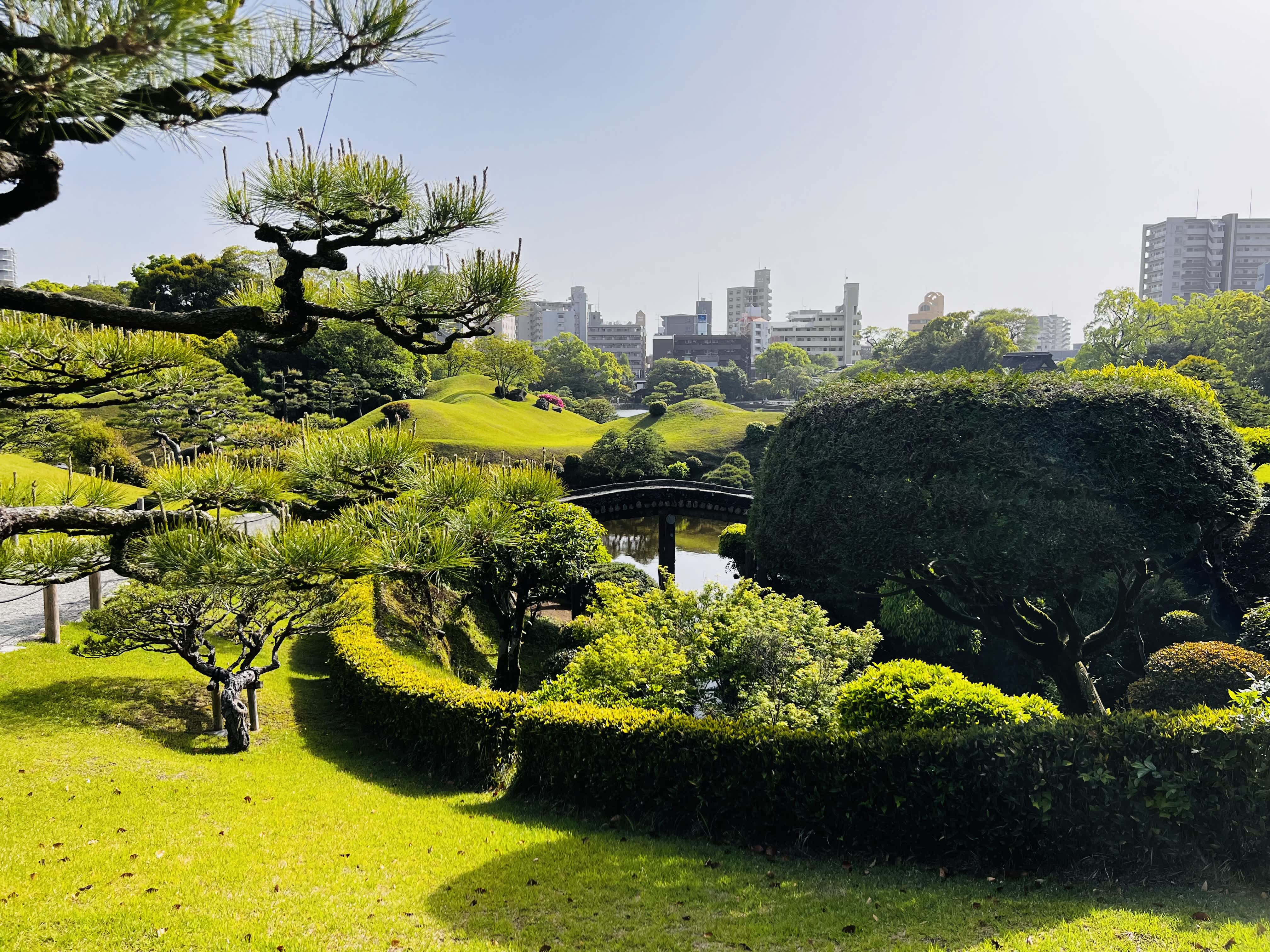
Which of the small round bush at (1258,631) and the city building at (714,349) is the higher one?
the city building at (714,349)

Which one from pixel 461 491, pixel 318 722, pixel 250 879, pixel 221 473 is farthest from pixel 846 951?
pixel 318 722

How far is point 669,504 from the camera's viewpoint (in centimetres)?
3019

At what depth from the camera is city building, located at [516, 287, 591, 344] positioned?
150 meters

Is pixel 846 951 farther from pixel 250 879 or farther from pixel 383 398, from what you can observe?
pixel 383 398

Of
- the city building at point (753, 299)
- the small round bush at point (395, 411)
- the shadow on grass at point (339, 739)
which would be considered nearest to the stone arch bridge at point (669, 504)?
the small round bush at point (395, 411)

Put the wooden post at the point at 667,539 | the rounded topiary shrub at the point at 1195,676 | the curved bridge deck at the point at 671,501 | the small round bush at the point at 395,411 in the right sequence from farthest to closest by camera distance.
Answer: the small round bush at the point at 395,411 → the wooden post at the point at 667,539 → the curved bridge deck at the point at 671,501 → the rounded topiary shrub at the point at 1195,676

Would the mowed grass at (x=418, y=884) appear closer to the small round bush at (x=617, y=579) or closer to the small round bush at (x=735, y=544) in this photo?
the small round bush at (x=617, y=579)

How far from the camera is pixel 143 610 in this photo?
33.3 feet

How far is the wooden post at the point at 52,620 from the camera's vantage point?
12.0 meters

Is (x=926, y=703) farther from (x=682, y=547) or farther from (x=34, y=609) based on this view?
(x=682, y=547)

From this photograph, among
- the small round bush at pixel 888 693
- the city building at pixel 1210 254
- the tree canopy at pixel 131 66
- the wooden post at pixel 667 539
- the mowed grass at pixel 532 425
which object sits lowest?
the wooden post at pixel 667 539

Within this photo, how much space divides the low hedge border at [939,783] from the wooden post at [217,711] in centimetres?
460

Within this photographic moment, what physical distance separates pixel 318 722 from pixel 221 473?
327 inches

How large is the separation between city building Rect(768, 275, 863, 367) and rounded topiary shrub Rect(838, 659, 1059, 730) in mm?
119534
